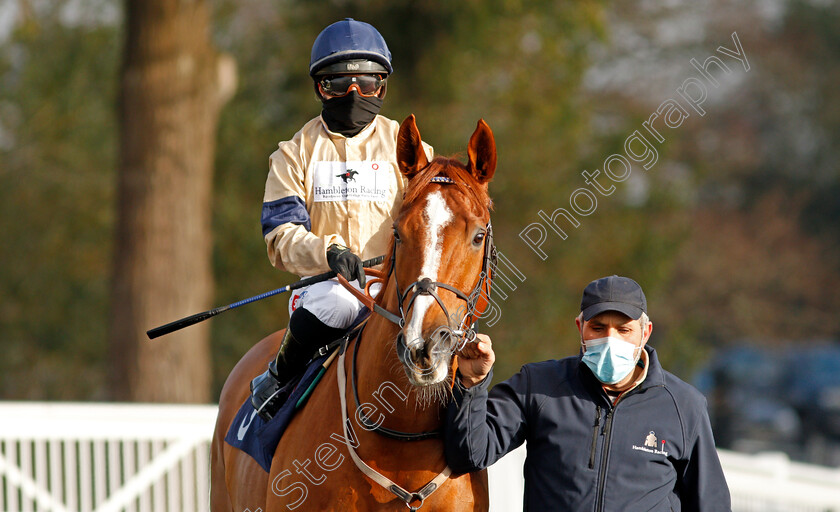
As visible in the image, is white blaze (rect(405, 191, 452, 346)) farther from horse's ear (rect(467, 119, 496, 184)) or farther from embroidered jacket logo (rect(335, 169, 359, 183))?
embroidered jacket logo (rect(335, 169, 359, 183))

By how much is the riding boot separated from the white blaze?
81 centimetres

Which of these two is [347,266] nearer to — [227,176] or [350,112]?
[350,112]

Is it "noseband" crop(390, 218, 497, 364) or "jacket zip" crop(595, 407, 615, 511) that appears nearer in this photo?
"noseband" crop(390, 218, 497, 364)

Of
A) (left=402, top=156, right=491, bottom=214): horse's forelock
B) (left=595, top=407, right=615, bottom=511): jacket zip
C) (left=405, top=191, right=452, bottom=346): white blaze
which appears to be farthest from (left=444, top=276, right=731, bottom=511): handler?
(left=402, top=156, right=491, bottom=214): horse's forelock

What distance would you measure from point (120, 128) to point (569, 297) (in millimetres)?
6039

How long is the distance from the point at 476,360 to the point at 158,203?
7070mm

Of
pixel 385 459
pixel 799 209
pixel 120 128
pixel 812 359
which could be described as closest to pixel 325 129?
pixel 385 459

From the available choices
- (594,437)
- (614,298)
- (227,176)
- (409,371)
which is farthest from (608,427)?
(227,176)

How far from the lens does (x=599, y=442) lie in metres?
3.19

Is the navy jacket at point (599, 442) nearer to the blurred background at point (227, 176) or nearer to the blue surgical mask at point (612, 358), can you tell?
the blue surgical mask at point (612, 358)

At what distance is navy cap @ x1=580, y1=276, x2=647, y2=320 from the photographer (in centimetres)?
320

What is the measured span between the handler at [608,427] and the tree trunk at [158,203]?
22.1 ft

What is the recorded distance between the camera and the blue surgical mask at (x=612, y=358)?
3176 millimetres

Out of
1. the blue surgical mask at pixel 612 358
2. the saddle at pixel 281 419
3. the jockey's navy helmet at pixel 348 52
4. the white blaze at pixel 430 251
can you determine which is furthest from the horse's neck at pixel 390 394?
the jockey's navy helmet at pixel 348 52
